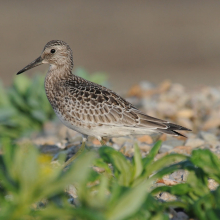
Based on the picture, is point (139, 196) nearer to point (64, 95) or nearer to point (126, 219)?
point (126, 219)

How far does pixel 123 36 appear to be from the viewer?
2116 cm

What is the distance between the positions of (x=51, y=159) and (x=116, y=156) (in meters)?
2.64

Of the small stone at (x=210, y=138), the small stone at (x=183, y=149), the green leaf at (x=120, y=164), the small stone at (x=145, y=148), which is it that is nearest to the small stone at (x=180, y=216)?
the green leaf at (x=120, y=164)

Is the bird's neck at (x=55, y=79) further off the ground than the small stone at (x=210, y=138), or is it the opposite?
the bird's neck at (x=55, y=79)

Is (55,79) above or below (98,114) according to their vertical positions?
above

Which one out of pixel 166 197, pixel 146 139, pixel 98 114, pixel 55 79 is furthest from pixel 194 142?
pixel 55 79

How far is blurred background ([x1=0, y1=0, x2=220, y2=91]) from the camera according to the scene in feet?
56.5

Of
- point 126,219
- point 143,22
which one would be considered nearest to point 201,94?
point 126,219

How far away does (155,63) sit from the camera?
18016mm

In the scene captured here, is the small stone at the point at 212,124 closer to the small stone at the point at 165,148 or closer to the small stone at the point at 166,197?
the small stone at the point at 165,148

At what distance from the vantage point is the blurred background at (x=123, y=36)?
1722cm

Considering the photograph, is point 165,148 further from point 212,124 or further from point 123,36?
point 123,36

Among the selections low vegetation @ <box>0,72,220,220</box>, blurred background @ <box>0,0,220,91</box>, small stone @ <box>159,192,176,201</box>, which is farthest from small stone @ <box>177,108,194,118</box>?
blurred background @ <box>0,0,220,91</box>

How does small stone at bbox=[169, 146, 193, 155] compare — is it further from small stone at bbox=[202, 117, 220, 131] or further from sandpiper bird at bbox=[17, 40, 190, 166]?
small stone at bbox=[202, 117, 220, 131]
